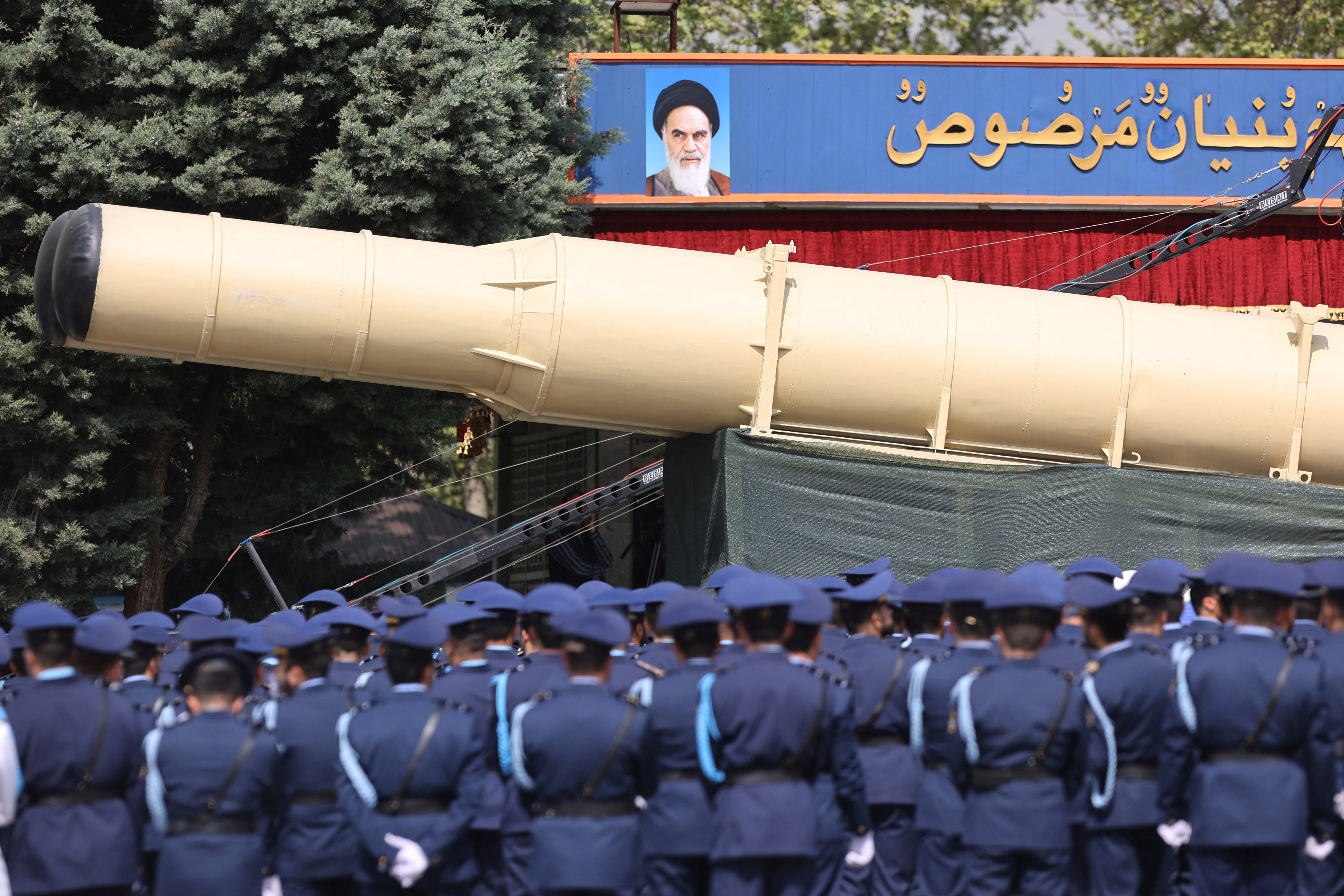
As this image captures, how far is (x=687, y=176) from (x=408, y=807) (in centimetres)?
1313

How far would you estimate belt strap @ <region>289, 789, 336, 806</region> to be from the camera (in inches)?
235

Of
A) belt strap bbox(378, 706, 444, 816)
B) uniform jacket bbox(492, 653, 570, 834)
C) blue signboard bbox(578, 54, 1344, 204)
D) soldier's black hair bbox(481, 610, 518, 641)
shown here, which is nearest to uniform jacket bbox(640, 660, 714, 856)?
uniform jacket bbox(492, 653, 570, 834)

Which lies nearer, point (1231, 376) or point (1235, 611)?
point (1235, 611)

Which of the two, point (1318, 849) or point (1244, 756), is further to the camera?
point (1318, 849)

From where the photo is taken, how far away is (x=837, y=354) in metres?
11.3

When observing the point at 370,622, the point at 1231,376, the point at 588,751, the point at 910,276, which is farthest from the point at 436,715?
the point at 1231,376

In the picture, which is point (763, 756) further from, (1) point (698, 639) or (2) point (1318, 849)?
(2) point (1318, 849)

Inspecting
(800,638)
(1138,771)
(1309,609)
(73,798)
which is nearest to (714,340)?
(1309,609)

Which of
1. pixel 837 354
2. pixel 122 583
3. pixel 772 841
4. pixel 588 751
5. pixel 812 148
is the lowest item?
pixel 122 583

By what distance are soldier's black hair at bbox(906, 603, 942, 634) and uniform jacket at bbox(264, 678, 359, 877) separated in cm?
289

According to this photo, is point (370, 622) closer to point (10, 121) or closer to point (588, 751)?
point (588, 751)

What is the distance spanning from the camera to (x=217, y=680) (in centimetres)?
564

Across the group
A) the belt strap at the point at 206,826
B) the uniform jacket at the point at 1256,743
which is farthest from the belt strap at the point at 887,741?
the belt strap at the point at 206,826

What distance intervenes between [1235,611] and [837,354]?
5.48 metres
